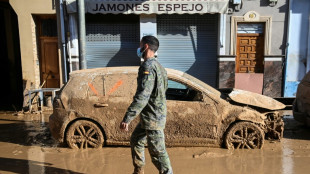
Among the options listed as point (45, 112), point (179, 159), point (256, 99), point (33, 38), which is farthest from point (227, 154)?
point (33, 38)

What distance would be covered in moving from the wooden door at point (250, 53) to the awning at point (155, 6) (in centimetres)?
144

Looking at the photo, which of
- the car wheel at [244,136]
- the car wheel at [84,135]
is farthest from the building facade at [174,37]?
the car wheel at [244,136]

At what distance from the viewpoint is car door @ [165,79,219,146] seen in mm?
4777

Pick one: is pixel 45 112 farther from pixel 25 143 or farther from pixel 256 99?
pixel 256 99

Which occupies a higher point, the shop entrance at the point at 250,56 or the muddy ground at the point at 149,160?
the shop entrance at the point at 250,56

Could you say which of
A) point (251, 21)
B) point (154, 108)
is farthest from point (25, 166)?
point (251, 21)

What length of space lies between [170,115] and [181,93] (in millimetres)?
1453

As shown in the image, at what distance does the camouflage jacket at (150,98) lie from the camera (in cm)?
318

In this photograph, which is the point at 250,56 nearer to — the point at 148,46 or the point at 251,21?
the point at 251,21

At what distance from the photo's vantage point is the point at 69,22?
956 cm

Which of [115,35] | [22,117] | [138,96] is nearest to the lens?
[138,96]

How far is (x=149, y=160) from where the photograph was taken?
14.8 ft

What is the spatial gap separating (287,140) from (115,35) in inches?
269

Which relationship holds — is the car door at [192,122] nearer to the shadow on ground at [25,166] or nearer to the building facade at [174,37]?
the shadow on ground at [25,166]
